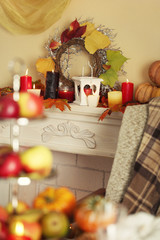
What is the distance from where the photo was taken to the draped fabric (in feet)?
6.37

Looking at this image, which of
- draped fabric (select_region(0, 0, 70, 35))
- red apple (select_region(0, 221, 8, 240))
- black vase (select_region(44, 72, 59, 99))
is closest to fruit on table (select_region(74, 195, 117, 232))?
red apple (select_region(0, 221, 8, 240))

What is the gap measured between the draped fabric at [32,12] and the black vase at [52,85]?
359 millimetres

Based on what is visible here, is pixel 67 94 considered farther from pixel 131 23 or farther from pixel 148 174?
pixel 148 174

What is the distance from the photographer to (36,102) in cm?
70

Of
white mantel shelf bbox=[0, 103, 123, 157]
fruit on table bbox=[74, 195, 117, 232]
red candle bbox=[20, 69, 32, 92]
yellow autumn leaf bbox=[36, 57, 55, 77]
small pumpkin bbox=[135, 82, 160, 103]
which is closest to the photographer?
fruit on table bbox=[74, 195, 117, 232]

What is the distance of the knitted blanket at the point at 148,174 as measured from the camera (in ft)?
4.26

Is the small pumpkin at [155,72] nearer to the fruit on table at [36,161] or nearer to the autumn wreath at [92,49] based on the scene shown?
the autumn wreath at [92,49]

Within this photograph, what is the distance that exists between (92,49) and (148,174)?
2.67 feet

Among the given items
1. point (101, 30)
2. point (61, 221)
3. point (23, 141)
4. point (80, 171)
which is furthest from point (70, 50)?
point (61, 221)

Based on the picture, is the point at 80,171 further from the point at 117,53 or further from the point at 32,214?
the point at 32,214

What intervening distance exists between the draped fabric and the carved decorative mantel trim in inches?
23.4

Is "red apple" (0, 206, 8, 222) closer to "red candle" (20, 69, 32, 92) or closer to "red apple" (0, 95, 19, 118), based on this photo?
"red apple" (0, 95, 19, 118)

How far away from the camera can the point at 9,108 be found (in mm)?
671

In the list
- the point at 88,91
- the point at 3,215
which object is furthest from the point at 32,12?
the point at 3,215
